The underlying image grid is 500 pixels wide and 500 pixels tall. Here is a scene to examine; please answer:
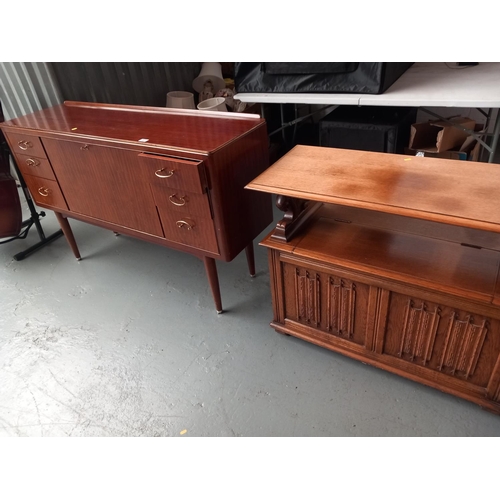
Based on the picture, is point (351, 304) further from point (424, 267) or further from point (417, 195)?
point (417, 195)

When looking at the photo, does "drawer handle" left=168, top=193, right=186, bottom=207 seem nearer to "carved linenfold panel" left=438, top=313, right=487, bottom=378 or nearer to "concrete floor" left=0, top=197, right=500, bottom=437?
"concrete floor" left=0, top=197, right=500, bottom=437

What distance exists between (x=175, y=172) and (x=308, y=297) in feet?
2.46

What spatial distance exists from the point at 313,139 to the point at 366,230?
256 cm

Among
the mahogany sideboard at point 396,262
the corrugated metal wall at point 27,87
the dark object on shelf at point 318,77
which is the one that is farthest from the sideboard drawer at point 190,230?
the corrugated metal wall at point 27,87

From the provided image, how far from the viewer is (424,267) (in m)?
1.32

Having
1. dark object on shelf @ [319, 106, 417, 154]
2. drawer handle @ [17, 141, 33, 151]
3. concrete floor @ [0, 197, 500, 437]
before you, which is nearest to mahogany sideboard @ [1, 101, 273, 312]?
drawer handle @ [17, 141, 33, 151]

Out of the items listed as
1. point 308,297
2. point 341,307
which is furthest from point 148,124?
point 341,307

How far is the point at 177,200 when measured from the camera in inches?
64.9

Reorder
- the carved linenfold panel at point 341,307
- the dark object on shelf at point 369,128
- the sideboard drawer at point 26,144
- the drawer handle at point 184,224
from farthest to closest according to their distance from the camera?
the dark object on shelf at point 369,128, the sideboard drawer at point 26,144, the drawer handle at point 184,224, the carved linenfold panel at point 341,307

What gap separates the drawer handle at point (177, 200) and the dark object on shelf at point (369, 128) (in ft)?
5.29

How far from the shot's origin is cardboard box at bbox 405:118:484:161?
2.70 m

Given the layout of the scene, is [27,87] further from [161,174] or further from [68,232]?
[161,174]

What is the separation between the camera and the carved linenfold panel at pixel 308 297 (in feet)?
5.06

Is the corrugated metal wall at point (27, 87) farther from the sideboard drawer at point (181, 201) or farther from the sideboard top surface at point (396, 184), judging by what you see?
the sideboard top surface at point (396, 184)
